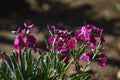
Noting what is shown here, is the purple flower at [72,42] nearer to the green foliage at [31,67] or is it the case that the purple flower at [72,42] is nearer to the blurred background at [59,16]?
the green foliage at [31,67]

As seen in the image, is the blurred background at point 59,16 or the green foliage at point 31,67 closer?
the green foliage at point 31,67

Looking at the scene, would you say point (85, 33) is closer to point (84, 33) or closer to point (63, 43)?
point (84, 33)

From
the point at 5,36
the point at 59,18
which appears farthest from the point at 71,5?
the point at 5,36

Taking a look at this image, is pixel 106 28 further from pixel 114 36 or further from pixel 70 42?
pixel 70 42

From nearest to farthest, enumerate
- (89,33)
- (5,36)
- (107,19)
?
(89,33) < (5,36) < (107,19)

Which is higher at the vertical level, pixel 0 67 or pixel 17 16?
pixel 17 16

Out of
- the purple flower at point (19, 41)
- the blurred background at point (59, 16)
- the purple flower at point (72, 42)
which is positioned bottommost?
the purple flower at point (72, 42)

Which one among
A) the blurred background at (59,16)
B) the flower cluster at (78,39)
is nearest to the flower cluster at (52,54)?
the flower cluster at (78,39)

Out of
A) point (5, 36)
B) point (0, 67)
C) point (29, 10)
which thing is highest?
point (29, 10)

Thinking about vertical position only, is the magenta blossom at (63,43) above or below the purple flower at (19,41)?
below
